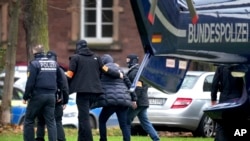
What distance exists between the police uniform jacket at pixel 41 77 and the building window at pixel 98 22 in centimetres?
2081

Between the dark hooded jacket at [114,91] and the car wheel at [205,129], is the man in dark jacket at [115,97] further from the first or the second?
the car wheel at [205,129]

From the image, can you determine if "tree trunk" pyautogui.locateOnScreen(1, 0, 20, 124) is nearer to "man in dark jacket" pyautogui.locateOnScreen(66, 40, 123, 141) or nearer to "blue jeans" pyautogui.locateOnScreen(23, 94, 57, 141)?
"blue jeans" pyautogui.locateOnScreen(23, 94, 57, 141)

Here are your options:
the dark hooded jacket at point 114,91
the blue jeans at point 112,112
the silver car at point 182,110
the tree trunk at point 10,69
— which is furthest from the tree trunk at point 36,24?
the dark hooded jacket at point 114,91

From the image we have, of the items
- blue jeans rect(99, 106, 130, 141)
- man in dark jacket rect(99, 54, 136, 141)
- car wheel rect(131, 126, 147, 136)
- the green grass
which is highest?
man in dark jacket rect(99, 54, 136, 141)

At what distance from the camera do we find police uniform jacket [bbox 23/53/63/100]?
1538 centimetres

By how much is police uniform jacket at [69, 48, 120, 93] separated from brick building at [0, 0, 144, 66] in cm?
2018

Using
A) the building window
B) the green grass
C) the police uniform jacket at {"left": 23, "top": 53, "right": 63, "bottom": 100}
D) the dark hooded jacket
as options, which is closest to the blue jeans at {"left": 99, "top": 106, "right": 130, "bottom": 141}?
the dark hooded jacket

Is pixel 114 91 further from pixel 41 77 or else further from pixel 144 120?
pixel 144 120

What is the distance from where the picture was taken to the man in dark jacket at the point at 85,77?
15.7 meters

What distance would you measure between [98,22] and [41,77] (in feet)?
69.6

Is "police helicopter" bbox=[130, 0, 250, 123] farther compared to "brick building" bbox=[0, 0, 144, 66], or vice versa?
"brick building" bbox=[0, 0, 144, 66]

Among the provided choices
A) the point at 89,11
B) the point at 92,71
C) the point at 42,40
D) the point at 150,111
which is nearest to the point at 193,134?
the point at 150,111

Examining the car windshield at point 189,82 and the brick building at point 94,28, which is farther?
the brick building at point 94,28

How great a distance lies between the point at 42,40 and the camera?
2123 cm
